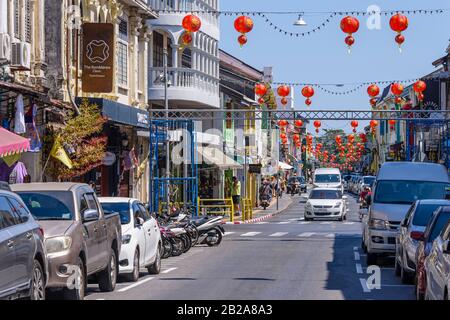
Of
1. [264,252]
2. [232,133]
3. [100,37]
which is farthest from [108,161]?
[232,133]

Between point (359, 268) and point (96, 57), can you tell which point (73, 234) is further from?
point (96, 57)

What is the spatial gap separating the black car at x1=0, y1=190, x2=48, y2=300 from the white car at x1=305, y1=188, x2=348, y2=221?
39223 mm

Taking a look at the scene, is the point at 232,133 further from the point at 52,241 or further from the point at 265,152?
the point at 52,241

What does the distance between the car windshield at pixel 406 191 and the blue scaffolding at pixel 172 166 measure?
13.7m

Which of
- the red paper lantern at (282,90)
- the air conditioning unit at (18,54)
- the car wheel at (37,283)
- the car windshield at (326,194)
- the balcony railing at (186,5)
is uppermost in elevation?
the balcony railing at (186,5)

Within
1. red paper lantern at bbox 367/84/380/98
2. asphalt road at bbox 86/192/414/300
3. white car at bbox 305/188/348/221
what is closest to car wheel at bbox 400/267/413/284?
asphalt road at bbox 86/192/414/300

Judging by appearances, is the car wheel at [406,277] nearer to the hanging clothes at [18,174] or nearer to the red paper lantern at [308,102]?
the hanging clothes at [18,174]

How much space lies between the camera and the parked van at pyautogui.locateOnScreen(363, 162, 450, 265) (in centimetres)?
2480

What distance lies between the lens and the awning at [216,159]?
178 feet

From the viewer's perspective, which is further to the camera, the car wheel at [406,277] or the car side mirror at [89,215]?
the car wheel at [406,277]

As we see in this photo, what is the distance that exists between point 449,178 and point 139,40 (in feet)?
68.5

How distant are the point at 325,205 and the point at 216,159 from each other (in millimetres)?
5921

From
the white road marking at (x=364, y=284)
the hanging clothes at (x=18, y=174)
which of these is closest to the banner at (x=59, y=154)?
the hanging clothes at (x=18, y=174)

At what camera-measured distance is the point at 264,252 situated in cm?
3036
